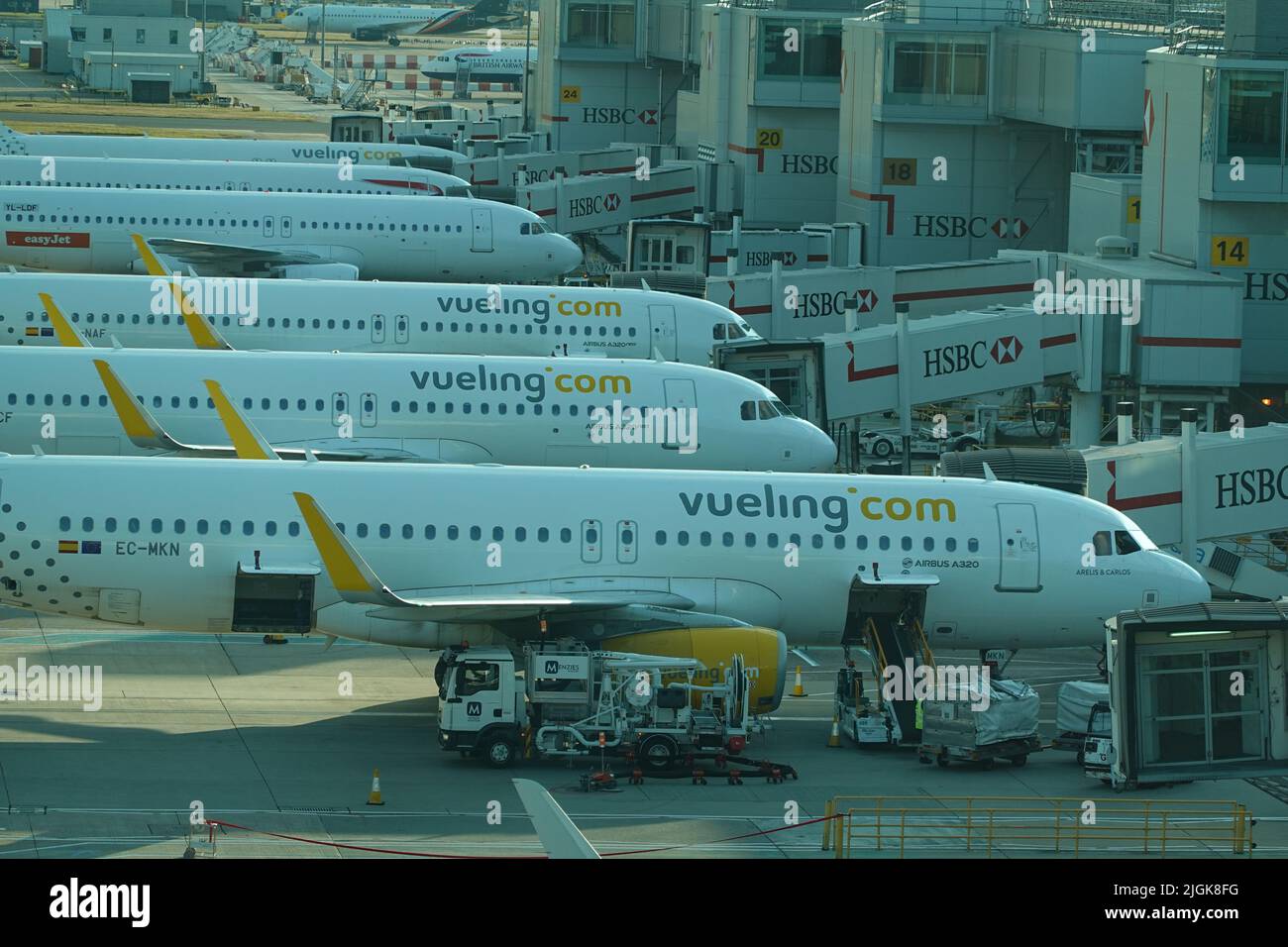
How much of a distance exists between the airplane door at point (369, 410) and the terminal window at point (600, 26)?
61723mm

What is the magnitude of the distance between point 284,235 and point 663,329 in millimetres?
21247

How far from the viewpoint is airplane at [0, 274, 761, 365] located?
49.6m

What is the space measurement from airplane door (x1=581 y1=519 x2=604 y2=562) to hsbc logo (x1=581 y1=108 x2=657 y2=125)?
73222 mm

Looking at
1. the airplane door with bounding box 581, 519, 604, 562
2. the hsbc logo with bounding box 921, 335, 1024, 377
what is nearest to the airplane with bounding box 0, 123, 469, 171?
the hsbc logo with bounding box 921, 335, 1024, 377

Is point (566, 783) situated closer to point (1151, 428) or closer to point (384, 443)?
point (384, 443)

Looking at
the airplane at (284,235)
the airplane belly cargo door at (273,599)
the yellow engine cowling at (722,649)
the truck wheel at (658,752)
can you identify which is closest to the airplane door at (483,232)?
the airplane at (284,235)

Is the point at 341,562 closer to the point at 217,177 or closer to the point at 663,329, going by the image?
the point at 663,329

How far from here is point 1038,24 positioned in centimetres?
6519

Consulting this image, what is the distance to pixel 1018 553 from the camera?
3419 centimetres

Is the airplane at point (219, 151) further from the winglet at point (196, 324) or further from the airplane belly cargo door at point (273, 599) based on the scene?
the airplane belly cargo door at point (273, 599)

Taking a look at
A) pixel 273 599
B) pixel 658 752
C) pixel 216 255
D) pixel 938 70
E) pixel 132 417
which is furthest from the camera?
pixel 938 70

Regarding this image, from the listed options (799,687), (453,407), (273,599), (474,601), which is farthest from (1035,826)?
(453,407)

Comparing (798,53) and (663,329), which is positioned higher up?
(798,53)
